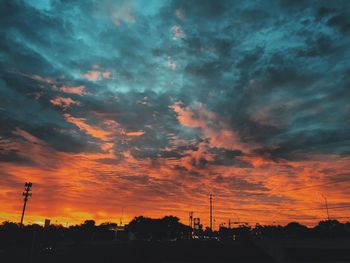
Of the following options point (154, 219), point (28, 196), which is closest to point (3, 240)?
point (28, 196)

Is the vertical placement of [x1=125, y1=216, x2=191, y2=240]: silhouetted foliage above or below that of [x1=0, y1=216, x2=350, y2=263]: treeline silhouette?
above

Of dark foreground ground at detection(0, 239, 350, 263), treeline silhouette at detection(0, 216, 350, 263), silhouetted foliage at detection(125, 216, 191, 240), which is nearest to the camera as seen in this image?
treeline silhouette at detection(0, 216, 350, 263)

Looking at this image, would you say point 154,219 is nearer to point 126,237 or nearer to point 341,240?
point 126,237

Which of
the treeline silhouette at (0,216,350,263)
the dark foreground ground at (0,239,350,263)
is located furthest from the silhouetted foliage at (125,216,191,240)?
the dark foreground ground at (0,239,350,263)

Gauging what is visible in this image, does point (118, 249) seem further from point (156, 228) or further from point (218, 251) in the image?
point (156, 228)

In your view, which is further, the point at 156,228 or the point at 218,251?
the point at 156,228

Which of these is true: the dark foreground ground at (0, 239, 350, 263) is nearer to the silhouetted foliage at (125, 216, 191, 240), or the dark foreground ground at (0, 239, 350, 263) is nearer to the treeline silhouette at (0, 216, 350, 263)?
the treeline silhouette at (0, 216, 350, 263)

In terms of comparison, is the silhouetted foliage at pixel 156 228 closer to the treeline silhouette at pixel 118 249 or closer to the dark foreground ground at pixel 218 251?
the treeline silhouette at pixel 118 249

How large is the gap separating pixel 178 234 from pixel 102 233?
42852 millimetres

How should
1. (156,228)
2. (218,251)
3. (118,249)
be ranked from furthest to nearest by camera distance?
(156,228) → (218,251) → (118,249)

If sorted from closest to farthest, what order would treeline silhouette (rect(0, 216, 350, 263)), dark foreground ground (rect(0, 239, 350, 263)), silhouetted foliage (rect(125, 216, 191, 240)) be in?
treeline silhouette (rect(0, 216, 350, 263)) < dark foreground ground (rect(0, 239, 350, 263)) < silhouetted foliage (rect(125, 216, 191, 240))

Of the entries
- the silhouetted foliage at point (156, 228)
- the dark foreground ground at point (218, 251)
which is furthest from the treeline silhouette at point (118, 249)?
the silhouetted foliage at point (156, 228)

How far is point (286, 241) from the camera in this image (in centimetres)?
6962

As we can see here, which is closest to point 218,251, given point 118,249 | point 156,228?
point 118,249
